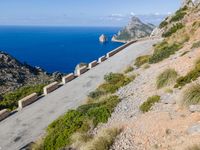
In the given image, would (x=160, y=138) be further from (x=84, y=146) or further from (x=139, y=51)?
(x=139, y=51)

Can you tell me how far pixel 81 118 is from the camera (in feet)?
53.9

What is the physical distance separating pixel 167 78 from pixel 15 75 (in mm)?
78572

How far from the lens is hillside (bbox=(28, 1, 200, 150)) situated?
11789mm

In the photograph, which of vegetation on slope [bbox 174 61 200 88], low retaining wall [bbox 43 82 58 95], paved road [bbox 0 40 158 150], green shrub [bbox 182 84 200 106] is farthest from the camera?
low retaining wall [bbox 43 82 58 95]

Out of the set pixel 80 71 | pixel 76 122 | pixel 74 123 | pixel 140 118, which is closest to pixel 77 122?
pixel 76 122

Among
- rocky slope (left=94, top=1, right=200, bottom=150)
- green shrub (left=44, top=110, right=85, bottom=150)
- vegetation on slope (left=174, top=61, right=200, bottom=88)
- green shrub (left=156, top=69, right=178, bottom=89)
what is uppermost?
vegetation on slope (left=174, top=61, right=200, bottom=88)

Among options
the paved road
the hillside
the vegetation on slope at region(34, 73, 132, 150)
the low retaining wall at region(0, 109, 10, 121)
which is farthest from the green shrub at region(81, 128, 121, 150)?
the low retaining wall at region(0, 109, 10, 121)

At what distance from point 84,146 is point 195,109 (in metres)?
4.74

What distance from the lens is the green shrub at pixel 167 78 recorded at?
17.6 m

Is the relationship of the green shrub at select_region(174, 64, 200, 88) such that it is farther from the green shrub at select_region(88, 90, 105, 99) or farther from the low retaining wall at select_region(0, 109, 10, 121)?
→ the low retaining wall at select_region(0, 109, 10, 121)

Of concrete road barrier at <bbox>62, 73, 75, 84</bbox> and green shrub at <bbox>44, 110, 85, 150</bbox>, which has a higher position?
green shrub at <bbox>44, 110, 85, 150</bbox>

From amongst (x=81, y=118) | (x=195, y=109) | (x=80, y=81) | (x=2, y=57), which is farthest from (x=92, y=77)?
(x=2, y=57)

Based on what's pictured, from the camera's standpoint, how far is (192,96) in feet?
43.4

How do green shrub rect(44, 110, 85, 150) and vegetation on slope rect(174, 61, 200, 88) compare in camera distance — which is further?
vegetation on slope rect(174, 61, 200, 88)
